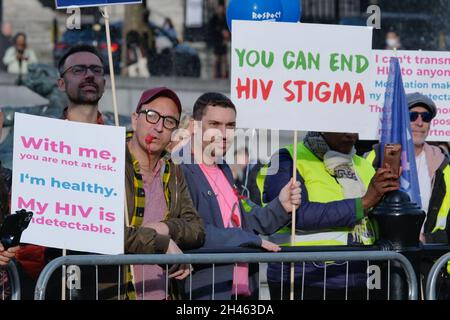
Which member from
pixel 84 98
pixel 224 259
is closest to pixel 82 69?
pixel 84 98

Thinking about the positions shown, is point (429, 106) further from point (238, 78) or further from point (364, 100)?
point (238, 78)

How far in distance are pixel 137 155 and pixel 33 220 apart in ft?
2.11

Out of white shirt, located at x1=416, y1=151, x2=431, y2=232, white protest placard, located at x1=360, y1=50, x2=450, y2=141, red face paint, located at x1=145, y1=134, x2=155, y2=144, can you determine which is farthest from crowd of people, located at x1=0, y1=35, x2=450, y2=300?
white protest placard, located at x1=360, y1=50, x2=450, y2=141

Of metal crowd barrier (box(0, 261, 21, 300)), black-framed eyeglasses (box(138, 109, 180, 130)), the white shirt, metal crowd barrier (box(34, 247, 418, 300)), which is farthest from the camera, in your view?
the white shirt

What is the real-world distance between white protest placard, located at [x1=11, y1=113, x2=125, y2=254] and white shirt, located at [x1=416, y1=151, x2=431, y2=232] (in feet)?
7.54

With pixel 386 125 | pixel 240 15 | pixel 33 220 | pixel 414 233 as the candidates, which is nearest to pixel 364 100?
pixel 386 125

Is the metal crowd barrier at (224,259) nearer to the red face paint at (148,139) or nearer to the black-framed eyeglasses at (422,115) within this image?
the red face paint at (148,139)

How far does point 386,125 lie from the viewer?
735 cm

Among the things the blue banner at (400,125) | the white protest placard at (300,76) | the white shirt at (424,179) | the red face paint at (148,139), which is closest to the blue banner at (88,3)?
the white protest placard at (300,76)

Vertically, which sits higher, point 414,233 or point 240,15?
point 240,15

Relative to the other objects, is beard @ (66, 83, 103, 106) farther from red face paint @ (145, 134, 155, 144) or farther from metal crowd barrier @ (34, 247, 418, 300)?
metal crowd barrier @ (34, 247, 418, 300)

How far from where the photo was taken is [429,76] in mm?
8586

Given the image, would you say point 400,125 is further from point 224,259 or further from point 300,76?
point 224,259

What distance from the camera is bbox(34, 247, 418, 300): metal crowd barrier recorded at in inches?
232
